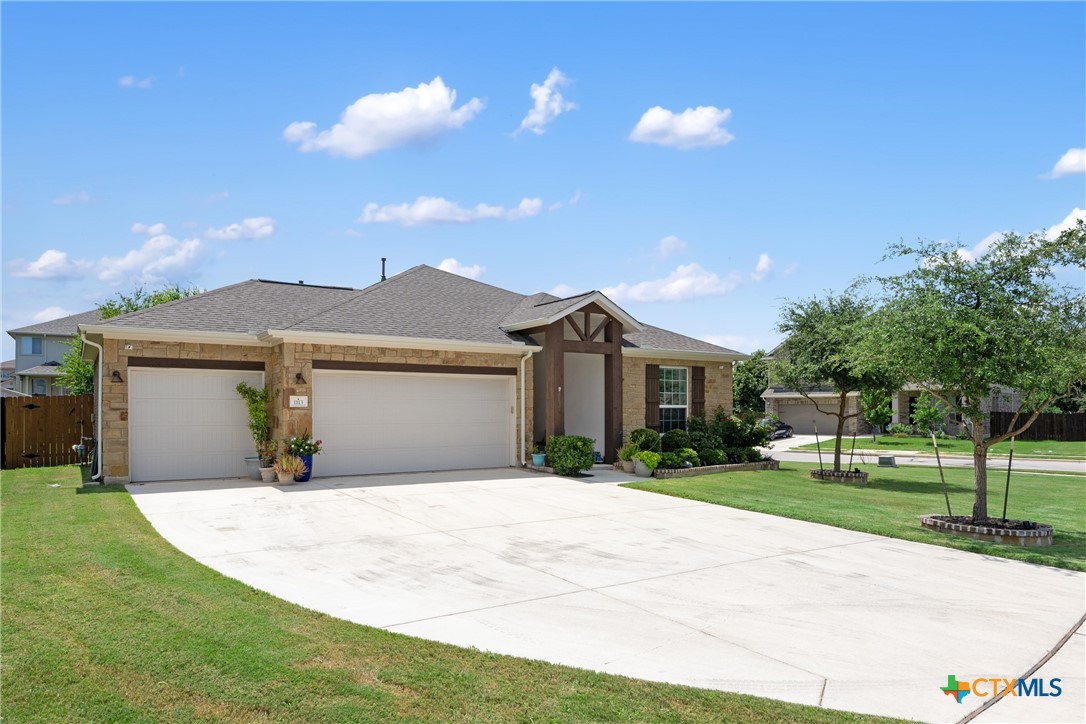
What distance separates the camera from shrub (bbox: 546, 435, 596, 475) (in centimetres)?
1650

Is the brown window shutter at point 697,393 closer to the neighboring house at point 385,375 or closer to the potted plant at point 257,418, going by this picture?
the neighboring house at point 385,375

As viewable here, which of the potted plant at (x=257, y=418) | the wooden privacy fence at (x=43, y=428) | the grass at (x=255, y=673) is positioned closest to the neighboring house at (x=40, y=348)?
the wooden privacy fence at (x=43, y=428)

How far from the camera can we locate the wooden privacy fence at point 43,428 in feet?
60.2

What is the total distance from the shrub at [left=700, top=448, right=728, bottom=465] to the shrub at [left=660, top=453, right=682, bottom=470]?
136cm

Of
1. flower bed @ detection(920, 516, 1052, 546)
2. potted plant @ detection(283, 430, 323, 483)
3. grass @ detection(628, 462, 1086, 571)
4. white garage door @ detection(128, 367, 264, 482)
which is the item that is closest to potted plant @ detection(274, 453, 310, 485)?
potted plant @ detection(283, 430, 323, 483)

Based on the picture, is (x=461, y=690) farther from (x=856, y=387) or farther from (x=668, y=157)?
(x=856, y=387)

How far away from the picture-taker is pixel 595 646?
17.5ft

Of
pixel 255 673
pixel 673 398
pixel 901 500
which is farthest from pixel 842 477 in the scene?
pixel 255 673

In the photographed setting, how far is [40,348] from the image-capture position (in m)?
41.2

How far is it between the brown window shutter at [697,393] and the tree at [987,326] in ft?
33.9

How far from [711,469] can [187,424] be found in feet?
41.4

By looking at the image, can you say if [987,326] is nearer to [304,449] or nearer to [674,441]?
[674,441]

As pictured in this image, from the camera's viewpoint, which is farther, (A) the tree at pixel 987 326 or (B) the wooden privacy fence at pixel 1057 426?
(B) the wooden privacy fence at pixel 1057 426

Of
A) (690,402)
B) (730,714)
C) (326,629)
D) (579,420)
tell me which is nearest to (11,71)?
(326,629)
